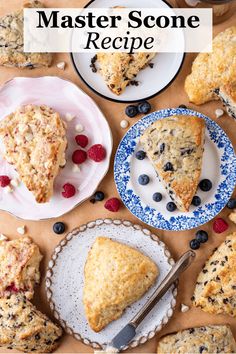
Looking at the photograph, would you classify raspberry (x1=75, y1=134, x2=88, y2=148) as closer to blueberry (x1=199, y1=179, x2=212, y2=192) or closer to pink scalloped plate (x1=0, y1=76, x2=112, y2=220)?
pink scalloped plate (x1=0, y1=76, x2=112, y2=220)

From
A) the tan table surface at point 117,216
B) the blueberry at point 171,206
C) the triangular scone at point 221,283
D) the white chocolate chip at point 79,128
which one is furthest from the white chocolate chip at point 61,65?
the triangular scone at point 221,283

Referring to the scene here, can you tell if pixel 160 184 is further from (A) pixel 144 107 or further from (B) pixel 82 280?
(B) pixel 82 280

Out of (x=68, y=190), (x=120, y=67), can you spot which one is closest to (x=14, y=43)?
(x=120, y=67)

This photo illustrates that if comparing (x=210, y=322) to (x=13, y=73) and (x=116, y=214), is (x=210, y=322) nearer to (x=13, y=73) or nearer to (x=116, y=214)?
(x=116, y=214)

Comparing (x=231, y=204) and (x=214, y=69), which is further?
(x=231, y=204)

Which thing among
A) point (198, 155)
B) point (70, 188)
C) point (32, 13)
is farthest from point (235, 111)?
point (32, 13)

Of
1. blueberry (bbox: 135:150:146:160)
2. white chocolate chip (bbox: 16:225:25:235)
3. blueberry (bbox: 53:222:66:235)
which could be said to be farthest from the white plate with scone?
white chocolate chip (bbox: 16:225:25:235)
